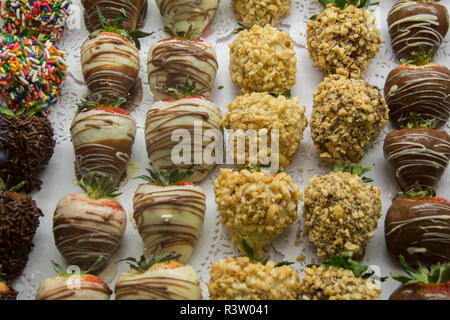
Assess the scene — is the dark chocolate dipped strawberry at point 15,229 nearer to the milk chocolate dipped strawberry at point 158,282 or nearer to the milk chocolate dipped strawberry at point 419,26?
the milk chocolate dipped strawberry at point 158,282

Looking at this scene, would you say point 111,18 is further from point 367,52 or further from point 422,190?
point 422,190

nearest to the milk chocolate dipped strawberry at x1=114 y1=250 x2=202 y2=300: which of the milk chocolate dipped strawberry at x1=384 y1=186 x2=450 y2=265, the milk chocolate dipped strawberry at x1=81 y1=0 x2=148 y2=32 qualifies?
the milk chocolate dipped strawberry at x1=384 y1=186 x2=450 y2=265

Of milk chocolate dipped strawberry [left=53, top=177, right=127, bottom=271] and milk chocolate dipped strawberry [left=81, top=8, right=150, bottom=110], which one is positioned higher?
milk chocolate dipped strawberry [left=81, top=8, right=150, bottom=110]

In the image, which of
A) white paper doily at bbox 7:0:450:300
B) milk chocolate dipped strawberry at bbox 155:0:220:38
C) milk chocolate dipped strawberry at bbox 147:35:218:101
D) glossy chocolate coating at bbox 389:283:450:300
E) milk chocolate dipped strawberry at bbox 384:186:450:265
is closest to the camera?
glossy chocolate coating at bbox 389:283:450:300

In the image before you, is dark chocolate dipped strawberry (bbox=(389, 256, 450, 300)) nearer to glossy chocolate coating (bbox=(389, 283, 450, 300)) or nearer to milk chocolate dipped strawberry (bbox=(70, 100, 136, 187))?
glossy chocolate coating (bbox=(389, 283, 450, 300))

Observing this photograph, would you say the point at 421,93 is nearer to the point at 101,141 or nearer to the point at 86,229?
the point at 101,141

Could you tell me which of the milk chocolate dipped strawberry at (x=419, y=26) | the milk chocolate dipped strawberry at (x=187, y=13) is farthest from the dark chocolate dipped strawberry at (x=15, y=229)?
the milk chocolate dipped strawberry at (x=419, y=26)
